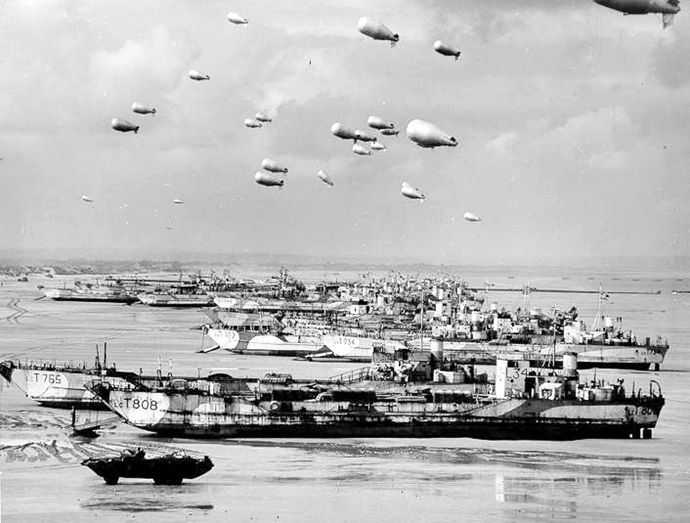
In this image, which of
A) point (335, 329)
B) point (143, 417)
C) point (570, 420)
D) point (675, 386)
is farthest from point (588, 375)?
point (143, 417)

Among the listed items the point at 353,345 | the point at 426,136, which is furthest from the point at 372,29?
the point at 353,345

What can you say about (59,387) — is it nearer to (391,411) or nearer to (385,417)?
Result: (385,417)

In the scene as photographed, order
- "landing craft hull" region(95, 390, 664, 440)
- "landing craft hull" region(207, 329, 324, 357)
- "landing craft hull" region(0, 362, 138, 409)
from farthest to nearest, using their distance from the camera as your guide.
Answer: "landing craft hull" region(207, 329, 324, 357)
"landing craft hull" region(0, 362, 138, 409)
"landing craft hull" region(95, 390, 664, 440)

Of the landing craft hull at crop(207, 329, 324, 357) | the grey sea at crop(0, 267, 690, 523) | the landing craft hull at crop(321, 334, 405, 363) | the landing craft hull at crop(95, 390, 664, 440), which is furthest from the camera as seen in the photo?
the landing craft hull at crop(207, 329, 324, 357)

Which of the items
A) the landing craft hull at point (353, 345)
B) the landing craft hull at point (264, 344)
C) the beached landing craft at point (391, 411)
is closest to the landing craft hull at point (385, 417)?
the beached landing craft at point (391, 411)

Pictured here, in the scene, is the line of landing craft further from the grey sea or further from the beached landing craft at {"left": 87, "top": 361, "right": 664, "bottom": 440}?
the grey sea

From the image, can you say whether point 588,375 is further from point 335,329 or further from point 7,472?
point 7,472

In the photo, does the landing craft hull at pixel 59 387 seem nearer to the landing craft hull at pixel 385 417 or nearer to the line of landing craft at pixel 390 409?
the line of landing craft at pixel 390 409

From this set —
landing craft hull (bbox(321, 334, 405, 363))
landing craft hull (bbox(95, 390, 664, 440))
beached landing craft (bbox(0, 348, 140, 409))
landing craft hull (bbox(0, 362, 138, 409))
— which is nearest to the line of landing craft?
landing craft hull (bbox(95, 390, 664, 440))
